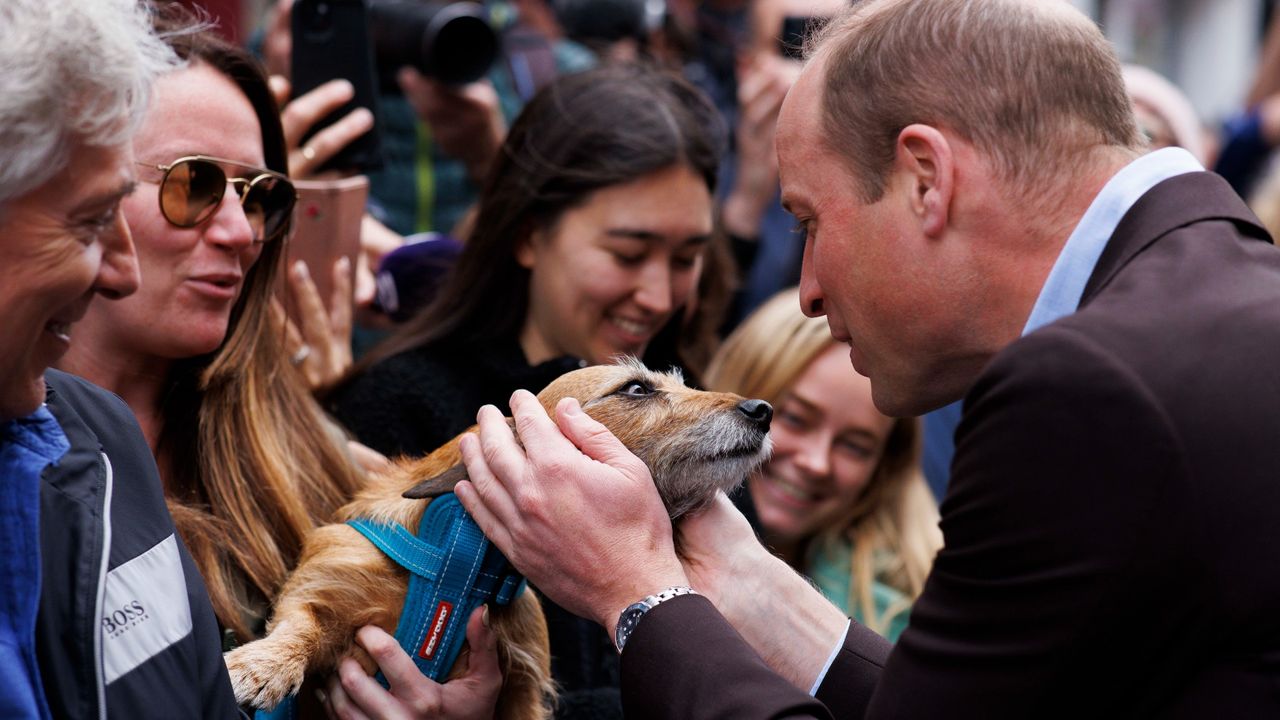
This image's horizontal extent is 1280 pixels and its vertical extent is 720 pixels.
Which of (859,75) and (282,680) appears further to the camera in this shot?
(282,680)

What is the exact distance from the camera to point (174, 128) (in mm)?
2932

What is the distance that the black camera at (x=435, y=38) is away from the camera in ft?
16.0

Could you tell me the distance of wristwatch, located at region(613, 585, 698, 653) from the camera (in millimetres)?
2371

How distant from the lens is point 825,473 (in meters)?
4.66

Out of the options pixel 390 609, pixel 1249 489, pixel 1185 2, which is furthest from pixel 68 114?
pixel 1185 2

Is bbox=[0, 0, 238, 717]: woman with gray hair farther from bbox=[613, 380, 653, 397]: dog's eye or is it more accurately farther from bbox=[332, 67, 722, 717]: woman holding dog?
bbox=[332, 67, 722, 717]: woman holding dog

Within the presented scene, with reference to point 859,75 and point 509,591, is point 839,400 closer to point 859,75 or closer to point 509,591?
point 509,591

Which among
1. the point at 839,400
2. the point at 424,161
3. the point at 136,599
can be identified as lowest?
the point at 839,400

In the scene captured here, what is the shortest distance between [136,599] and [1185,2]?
2256cm

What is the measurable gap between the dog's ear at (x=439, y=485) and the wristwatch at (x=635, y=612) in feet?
1.84

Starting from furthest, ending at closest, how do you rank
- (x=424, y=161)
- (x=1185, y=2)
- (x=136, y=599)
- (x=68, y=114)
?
(x=1185, y=2) → (x=424, y=161) → (x=136, y=599) → (x=68, y=114)

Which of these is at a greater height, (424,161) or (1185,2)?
(424,161)

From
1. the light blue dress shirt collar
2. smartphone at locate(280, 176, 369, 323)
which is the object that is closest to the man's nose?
the light blue dress shirt collar

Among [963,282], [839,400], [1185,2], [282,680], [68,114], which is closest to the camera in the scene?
[68,114]
